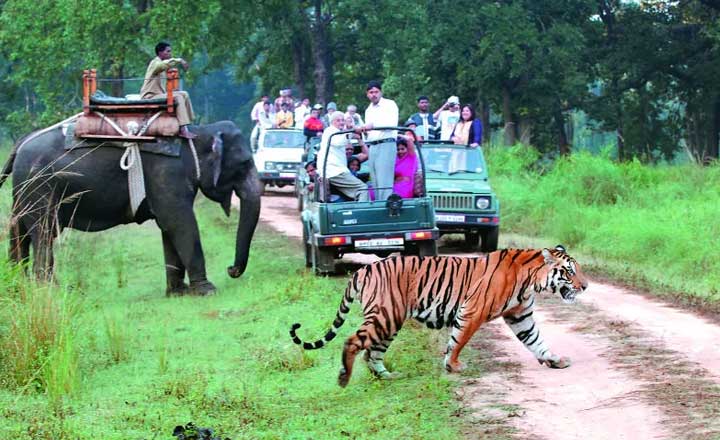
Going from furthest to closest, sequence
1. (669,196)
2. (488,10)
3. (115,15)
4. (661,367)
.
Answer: (488,10)
(115,15)
(669,196)
(661,367)

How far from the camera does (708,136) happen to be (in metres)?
45.3

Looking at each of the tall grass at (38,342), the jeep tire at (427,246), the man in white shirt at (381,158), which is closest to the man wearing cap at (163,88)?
the man in white shirt at (381,158)

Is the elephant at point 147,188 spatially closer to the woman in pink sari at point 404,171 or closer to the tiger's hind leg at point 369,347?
the woman in pink sari at point 404,171

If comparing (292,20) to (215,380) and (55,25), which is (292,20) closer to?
(55,25)

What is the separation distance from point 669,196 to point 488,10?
760 inches

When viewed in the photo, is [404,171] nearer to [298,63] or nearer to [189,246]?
[189,246]

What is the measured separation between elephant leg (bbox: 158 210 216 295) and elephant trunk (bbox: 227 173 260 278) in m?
0.52

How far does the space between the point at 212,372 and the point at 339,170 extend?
5.82 m

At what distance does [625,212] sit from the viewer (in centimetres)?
2345

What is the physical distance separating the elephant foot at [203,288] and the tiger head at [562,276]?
7.60 meters

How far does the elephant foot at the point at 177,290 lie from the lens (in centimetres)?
1803

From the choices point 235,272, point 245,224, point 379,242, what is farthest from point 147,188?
point 379,242

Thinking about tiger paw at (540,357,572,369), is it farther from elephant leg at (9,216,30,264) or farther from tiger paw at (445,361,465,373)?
elephant leg at (9,216,30,264)

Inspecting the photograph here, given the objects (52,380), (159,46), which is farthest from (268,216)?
(52,380)
